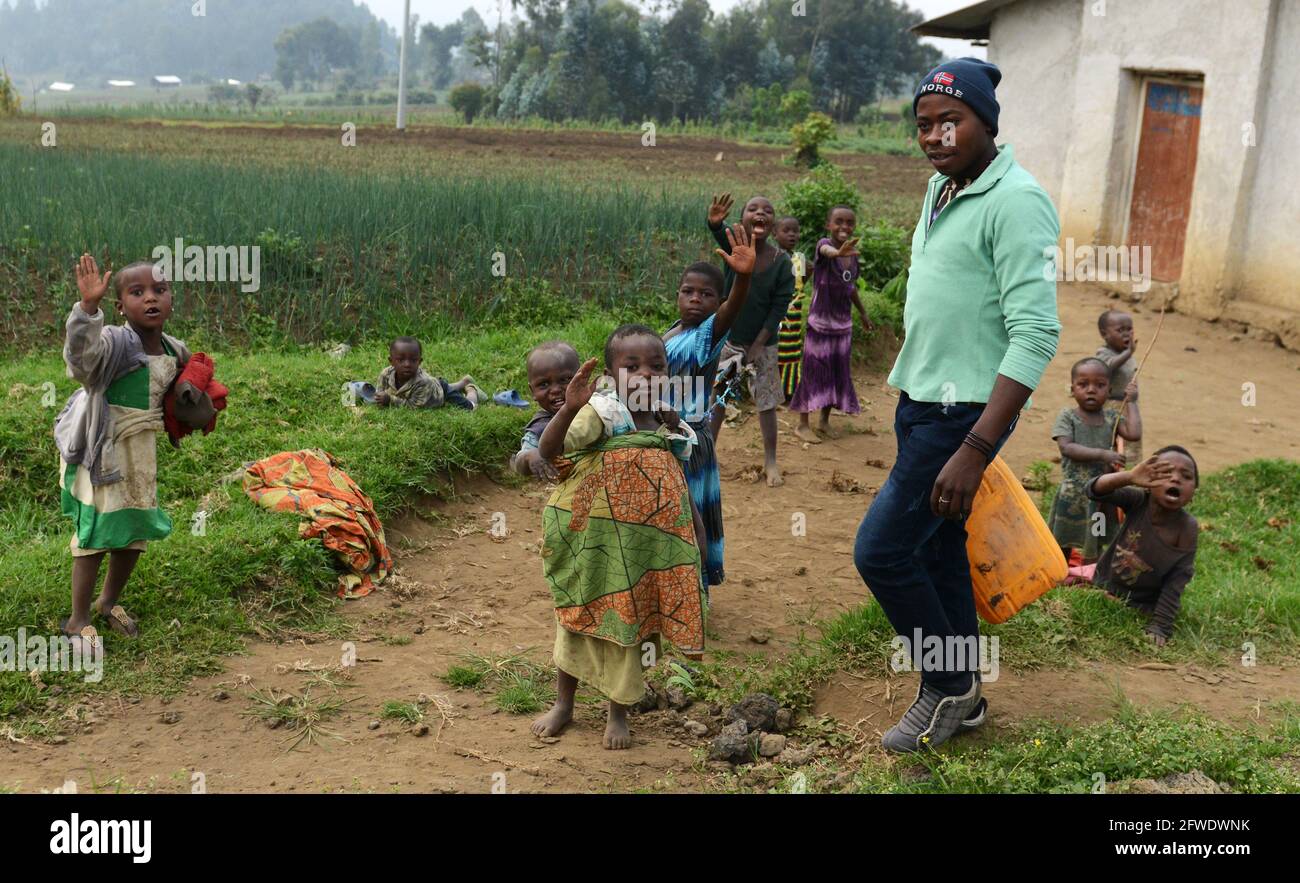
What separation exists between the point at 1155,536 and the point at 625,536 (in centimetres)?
253

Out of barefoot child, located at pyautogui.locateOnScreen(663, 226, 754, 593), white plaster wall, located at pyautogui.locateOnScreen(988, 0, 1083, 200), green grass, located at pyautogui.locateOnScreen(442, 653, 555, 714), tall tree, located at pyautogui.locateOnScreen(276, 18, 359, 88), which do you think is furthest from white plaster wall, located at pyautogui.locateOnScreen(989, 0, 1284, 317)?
tall tree, located at pyautogui.locateOnScreen(276, 18, 359, 88)

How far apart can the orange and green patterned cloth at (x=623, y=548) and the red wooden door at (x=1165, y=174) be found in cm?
1007

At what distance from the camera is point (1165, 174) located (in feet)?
40.0

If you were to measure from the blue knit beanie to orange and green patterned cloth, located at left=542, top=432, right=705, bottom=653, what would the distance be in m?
1.36

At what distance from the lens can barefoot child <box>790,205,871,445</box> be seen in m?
7.93

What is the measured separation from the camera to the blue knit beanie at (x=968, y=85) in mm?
3184

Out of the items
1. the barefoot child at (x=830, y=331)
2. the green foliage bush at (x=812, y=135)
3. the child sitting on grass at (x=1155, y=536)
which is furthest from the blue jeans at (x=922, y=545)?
the green foliage bush at (x=812, y=135)

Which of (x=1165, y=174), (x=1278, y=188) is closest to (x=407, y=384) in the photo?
(x=1278, y=188)

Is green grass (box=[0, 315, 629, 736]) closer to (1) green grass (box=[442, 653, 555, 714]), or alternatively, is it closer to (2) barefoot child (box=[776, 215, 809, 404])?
(1) green grass (box=[442, 653, 555, 714])

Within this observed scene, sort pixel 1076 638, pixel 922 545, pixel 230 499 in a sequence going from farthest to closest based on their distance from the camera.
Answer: pixel 230 499 < pixel 1076 638 < pixel 922 545

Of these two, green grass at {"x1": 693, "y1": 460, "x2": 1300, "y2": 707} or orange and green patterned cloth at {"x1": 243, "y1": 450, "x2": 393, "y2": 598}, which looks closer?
green grass at {"x1": 693, "y1": 460, "x2": 1300, "y2": 707}

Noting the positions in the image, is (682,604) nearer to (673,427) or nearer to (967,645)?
(673,427)

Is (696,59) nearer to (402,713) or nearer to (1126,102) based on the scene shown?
(1126,102)

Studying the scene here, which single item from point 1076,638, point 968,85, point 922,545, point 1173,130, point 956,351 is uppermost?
point 1173,130
